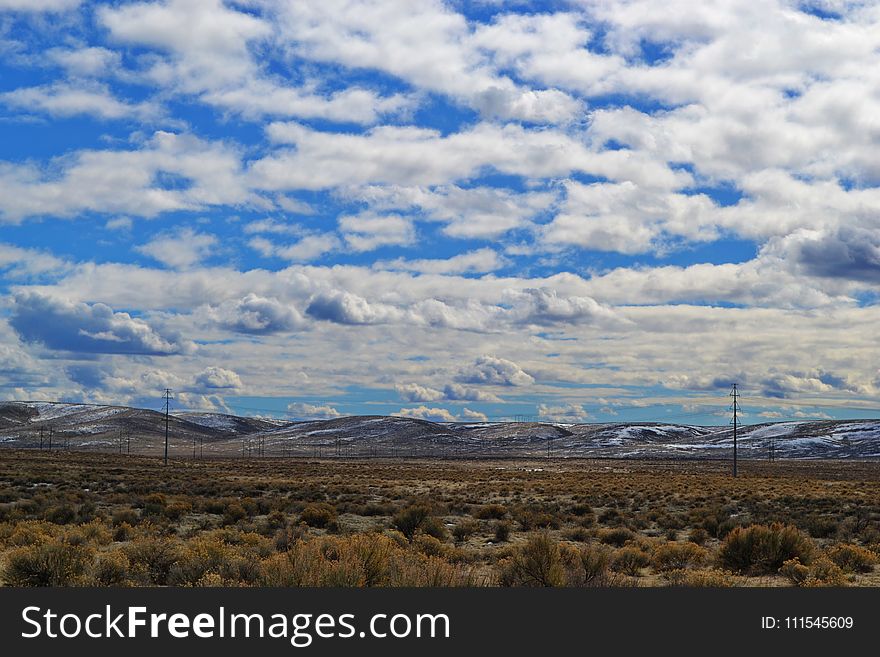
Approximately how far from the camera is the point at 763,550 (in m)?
16.8

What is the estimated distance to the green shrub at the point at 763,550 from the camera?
1647 cm

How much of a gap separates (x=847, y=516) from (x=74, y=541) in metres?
27.8

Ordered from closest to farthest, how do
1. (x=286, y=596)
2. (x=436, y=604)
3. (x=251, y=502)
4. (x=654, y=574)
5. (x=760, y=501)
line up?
(x=436, y=604) → (x=286, y=596) → (x=654, y=574) → (x=251, y=502) → (x=760, y=501)

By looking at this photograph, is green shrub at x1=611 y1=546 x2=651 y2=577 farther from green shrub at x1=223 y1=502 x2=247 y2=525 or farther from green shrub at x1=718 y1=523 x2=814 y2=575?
green shrub at x1=223 y1=502 x2=247 y2=525

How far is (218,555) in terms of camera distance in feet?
44.0

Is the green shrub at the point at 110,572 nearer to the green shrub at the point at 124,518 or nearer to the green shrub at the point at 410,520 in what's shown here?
the green shrub at the point at 124,518

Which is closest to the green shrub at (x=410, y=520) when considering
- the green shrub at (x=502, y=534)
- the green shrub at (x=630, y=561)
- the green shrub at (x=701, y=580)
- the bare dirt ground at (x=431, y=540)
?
the bare dirt ground at (x=431, y=540)

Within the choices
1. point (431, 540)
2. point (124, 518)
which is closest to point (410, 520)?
point (431, 540)

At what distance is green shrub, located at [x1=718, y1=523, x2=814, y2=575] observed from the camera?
16469mm

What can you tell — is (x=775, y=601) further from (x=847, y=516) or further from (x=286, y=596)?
(x=847, y=516)

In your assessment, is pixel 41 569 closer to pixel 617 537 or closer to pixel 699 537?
pixel 617 537

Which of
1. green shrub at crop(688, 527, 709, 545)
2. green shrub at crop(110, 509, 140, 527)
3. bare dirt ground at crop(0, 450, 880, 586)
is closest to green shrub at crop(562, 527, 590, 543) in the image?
bare dirt ground at crop(0, 450, 880, 586)

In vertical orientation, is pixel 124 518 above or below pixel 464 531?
above

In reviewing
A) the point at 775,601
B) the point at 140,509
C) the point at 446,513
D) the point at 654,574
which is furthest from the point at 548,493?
the point at 775,601
